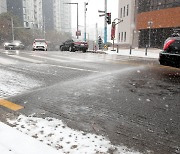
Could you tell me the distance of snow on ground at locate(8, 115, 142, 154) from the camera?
2580 mm

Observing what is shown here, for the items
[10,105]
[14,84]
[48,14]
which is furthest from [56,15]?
[10,105]

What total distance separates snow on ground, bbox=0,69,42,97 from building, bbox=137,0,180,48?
21.1 meters

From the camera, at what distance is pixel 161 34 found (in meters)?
28.3

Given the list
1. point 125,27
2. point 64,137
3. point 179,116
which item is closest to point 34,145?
point 64,137

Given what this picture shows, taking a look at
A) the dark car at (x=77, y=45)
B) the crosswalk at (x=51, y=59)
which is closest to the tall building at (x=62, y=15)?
the dark car at (x=77, y=45)

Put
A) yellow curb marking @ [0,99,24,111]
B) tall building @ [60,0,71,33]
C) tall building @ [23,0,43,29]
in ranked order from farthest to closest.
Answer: tall building @ [60,0,71,33] → tall building @ [23,0,43,29] → yellow curb marking @ [0,99,24,111]

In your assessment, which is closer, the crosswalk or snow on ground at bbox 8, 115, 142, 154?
snow on ground at bbox 8, 115, 142, 154

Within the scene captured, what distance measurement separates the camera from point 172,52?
7.13 metres

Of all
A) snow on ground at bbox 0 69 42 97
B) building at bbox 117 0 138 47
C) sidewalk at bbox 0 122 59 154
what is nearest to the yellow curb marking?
snow on ground at bbox 0 69 42 97

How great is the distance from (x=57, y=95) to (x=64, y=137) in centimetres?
198

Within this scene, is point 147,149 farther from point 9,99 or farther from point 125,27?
point 125,27

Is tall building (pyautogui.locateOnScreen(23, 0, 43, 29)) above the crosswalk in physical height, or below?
above

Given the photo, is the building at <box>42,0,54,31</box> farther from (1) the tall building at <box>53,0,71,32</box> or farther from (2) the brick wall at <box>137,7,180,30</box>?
(2) the brick wall at <box>137,7,180,30</box>

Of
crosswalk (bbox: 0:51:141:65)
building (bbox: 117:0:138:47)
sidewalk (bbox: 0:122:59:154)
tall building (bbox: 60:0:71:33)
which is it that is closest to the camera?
sidewalk (bbox: 0:122:59:154)
